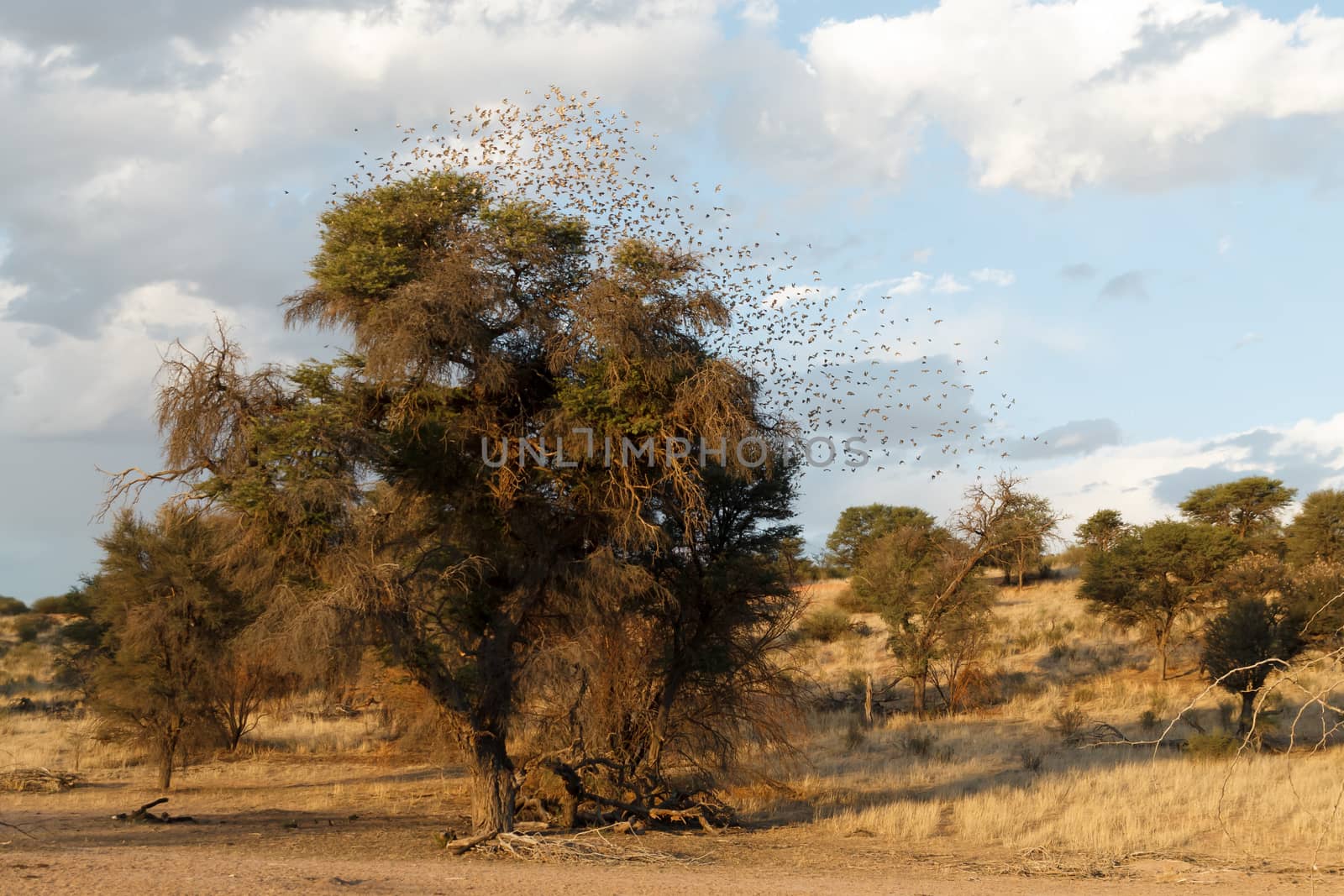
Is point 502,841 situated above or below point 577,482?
below

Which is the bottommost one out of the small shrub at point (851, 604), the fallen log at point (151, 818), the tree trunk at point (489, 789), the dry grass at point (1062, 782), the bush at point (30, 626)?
the dry grass at point (1062, 782)

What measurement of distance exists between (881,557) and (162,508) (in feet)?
86.5

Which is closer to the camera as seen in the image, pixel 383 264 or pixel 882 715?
pixel 383 264

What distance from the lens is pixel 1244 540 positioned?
121 feet

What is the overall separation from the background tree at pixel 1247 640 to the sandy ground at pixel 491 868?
13.4 meters

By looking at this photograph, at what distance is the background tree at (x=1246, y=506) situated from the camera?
4862 centimetres

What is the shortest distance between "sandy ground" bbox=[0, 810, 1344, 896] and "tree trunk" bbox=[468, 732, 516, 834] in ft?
2.53

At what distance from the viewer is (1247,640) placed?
24.6m

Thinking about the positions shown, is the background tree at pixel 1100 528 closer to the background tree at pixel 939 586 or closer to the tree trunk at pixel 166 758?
the background tree at pixel 939 586

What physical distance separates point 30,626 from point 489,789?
4610 cm

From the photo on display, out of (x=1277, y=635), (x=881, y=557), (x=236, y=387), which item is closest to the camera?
(x=236, y=387)

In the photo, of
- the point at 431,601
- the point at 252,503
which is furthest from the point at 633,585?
the point at 252,503

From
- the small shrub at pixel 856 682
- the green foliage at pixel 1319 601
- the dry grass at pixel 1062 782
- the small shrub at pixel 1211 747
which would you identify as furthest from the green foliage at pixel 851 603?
the small shrub at pixel 1211 747

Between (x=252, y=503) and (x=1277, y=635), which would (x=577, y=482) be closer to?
(x=252, y=503)
